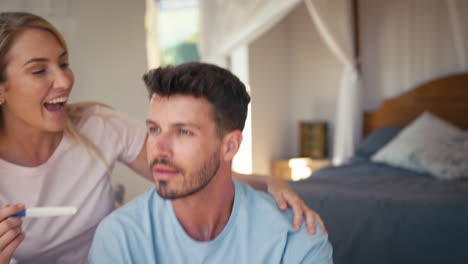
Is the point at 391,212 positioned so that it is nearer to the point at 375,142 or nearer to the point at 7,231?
the point at 375,142

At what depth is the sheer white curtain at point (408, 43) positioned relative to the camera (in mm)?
3799

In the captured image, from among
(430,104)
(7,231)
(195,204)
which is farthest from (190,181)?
(430,104)

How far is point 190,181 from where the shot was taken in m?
1.07

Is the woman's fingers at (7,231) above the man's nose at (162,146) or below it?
below

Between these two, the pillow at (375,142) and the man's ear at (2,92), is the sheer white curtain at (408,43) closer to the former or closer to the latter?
the pillow at (375,142)

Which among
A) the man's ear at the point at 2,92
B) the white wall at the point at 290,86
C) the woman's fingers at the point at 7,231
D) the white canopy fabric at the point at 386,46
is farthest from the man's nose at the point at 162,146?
the white wall at the point at 290,86

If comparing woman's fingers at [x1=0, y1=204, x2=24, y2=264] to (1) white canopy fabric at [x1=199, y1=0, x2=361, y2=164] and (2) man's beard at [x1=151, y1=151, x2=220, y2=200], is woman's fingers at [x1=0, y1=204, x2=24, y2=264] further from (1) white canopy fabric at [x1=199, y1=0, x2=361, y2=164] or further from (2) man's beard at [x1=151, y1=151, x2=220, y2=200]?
(1) white canopy fabric at [x1=199, y1=0, x2=361, y2=164]

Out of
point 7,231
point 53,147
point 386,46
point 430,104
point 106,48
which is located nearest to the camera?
point 7,231

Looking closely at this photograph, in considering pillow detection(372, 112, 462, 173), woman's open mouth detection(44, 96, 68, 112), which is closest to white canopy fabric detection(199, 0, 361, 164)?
pillow detection(372, 112, 462, 173)

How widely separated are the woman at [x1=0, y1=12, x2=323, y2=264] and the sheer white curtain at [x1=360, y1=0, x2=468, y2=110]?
3.09 metres

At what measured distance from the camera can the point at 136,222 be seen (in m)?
1.11

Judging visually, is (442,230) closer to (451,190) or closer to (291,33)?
(451,190)

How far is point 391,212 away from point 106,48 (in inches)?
61.0

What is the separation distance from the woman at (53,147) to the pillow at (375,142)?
96.7 inches
